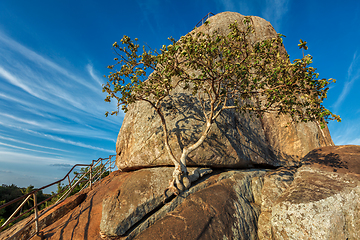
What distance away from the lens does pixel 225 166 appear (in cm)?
1057

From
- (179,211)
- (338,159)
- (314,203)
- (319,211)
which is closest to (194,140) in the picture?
(179,211)

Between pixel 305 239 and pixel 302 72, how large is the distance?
708cm

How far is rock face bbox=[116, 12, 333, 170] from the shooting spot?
9977mm

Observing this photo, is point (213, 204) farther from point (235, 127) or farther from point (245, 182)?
point (235, 127)

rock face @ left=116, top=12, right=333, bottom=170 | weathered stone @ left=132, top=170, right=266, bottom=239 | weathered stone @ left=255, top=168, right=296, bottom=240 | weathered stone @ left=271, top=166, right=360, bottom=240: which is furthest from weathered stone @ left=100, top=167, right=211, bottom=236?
weathered stone @ left=271, top=166, right=360, bottom=240

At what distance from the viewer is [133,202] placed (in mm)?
7145

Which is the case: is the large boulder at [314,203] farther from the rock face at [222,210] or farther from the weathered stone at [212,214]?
the weathered stone at [212,214]

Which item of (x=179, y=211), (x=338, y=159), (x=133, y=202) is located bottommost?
(x=179, y=211)

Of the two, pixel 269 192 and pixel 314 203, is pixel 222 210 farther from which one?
pixel 314 203

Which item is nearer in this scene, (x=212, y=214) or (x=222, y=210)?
(x=212, y=214)

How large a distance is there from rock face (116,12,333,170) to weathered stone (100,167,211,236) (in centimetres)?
152

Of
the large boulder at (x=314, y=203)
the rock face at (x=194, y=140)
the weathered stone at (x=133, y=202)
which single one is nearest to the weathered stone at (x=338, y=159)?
the large boulder at (x=314, y=203)

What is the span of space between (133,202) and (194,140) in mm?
4707

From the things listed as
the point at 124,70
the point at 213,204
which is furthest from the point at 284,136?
the point at 124,70
